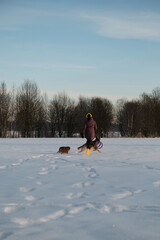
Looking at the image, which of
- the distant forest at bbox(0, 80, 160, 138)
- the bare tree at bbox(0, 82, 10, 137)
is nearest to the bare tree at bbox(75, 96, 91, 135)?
the distant forest at bbox(0, 80, 160, 138)

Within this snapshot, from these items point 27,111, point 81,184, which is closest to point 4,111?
point 27,111

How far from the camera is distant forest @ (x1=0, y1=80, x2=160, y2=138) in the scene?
48625 mm

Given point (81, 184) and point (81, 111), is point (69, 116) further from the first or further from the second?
point (81, 184)

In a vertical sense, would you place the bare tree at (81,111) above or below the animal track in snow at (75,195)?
above

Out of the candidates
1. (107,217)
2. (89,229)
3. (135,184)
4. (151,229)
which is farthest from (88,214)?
(135,184)

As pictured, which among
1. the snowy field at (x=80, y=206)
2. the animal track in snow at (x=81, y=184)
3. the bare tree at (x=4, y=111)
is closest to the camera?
the snowy field at (x=80, y=206)

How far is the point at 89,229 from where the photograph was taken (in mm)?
3291

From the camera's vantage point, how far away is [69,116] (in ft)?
212

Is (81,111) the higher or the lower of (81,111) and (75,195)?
the higher

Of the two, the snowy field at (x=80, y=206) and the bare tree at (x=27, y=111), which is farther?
the bare tree at (x=27, y=111)

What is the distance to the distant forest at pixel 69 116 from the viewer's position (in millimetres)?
48625

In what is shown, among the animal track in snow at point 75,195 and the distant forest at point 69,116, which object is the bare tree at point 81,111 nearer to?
the distant forest at point 69,116

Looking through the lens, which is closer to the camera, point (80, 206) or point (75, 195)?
point (80, 206)

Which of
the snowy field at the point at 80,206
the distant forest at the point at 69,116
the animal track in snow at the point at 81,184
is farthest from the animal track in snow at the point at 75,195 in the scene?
the distant forest at the point at 69,116
